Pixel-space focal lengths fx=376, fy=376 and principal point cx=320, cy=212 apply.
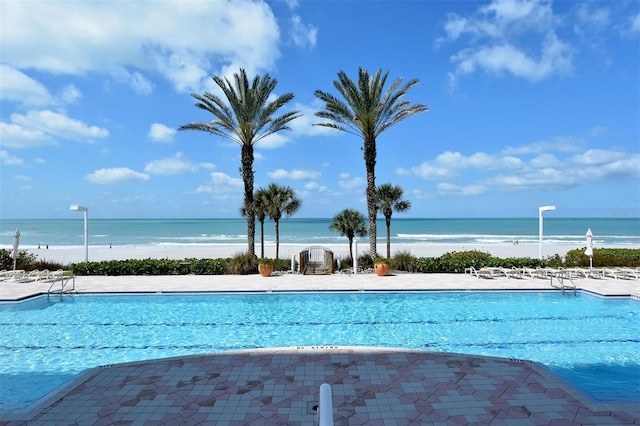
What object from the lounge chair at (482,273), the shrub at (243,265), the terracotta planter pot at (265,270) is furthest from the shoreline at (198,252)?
the terracotta planter pot at (265,270)

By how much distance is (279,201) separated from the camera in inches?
757

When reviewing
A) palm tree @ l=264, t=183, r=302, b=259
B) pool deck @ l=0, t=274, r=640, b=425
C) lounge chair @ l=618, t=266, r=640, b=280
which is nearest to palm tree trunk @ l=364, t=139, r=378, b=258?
palm tree @ l=264, t=183, r=302, b=259

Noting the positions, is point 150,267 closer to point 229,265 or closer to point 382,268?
point 229,265

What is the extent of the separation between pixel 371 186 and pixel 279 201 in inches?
190

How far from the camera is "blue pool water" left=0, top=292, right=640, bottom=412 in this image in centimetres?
688

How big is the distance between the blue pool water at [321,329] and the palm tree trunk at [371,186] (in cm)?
482

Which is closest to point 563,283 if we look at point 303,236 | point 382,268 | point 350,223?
point 382,268

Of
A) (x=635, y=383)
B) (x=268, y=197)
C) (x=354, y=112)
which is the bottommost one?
(x=635, y=383)

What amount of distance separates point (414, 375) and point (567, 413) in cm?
197

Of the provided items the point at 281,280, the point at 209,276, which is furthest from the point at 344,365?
the point at 209,276

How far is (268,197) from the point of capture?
19.4 m

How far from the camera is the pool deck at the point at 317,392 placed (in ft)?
15.0

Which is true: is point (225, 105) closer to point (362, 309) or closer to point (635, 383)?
point (362, 309)

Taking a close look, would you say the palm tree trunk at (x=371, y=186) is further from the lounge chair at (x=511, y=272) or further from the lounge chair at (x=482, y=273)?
the lounge chair at (x=511, y=272)
